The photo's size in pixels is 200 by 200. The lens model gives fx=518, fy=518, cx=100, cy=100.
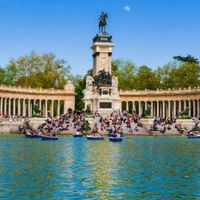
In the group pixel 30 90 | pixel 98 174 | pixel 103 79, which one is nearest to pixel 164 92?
pixel 103 79

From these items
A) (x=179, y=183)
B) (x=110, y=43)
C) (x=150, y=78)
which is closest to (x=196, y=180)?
(x=179, y=183)

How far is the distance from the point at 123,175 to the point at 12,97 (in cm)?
7543

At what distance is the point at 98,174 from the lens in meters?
31.3

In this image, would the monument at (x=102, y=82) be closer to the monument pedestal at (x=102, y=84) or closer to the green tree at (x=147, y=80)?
the monument pedestal at (x=102, y=84)

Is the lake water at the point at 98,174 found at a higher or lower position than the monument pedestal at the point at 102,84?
lower

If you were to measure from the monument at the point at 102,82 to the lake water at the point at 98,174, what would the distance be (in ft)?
163

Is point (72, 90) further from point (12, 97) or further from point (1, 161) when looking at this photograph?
point (1, 161)

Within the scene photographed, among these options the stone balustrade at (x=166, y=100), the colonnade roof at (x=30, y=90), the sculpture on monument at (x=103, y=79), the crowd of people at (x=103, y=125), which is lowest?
the crowd of people at (x=103, y=125)

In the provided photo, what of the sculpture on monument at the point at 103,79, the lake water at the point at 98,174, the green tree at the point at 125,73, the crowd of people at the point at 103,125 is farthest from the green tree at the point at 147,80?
the lake water at the point at 98,174

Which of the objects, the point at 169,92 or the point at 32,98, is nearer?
the point at 169,92

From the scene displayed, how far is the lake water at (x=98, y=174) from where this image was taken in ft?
84.4

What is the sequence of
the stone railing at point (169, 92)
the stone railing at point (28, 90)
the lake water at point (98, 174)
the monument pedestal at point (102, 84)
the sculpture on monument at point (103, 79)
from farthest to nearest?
1. the stone railing at point (169, 92)
2. the stone railing at point (28, 90)
3. the sculpture on monument at point (103, 79)
4. the monument pedestal at point (102, 84)
5. the lake water at point (98, 174)

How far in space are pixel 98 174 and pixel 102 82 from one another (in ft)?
217

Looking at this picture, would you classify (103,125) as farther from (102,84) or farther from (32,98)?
(32,98)
